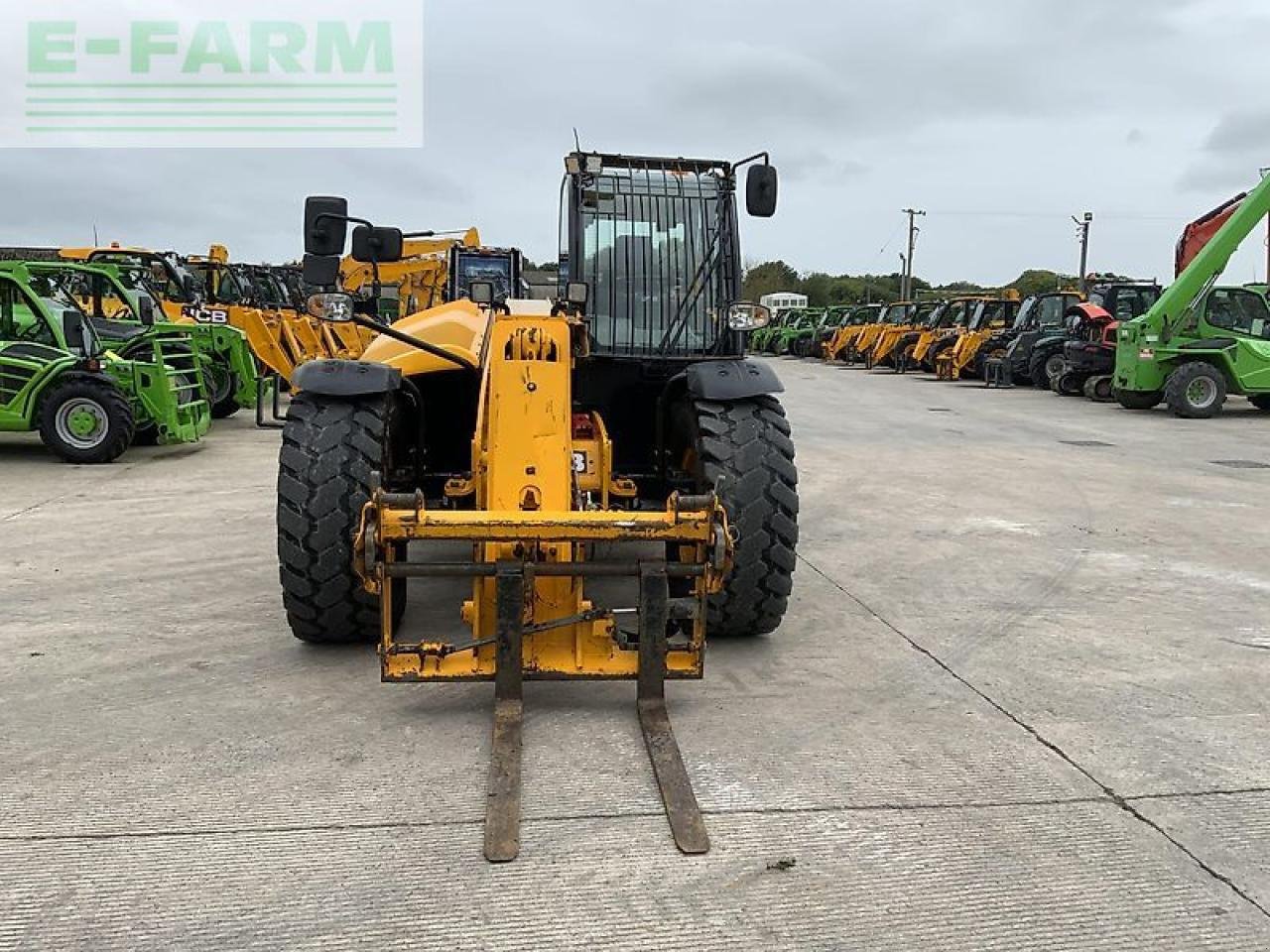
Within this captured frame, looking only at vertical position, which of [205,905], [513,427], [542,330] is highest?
[542,330]

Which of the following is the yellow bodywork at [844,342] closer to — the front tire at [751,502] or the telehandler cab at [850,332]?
the telehandler cab at [850,332]

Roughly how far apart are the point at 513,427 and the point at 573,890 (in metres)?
1.86

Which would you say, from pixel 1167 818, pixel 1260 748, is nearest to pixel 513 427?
pixel 1167 818

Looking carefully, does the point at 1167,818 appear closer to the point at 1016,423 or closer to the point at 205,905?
the point at 205,905

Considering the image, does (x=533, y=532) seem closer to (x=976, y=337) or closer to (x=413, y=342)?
(x=413, y=342)

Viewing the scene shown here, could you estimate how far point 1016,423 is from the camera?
15.2m

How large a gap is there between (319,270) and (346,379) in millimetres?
523

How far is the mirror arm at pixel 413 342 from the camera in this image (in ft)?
13.9

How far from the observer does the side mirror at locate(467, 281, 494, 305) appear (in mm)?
4348

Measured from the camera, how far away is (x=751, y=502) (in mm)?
4441

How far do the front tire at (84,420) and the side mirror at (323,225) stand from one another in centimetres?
674

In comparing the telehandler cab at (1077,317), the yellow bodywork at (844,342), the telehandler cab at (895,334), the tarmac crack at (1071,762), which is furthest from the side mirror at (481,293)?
the yellow bodywork at (844,342)

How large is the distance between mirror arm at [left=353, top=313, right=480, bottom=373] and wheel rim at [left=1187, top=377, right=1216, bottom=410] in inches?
563

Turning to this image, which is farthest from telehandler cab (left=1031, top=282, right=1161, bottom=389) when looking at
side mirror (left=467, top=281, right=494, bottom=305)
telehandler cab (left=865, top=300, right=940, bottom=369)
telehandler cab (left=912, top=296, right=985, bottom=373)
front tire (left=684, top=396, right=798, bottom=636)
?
side mirror (left=467, top=281, right=494, bottom=305)
